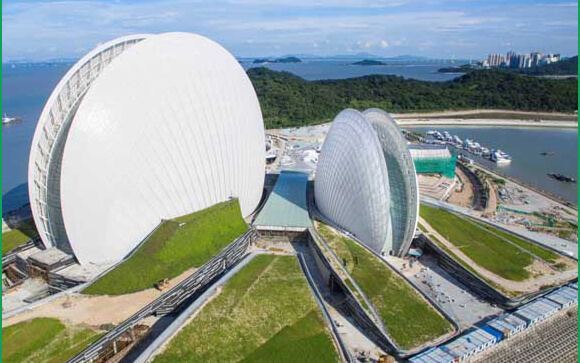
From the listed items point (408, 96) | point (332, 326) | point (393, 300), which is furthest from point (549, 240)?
point (408, 96)

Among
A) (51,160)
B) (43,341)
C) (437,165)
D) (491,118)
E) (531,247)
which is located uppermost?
(51,160)

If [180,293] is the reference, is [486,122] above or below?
above

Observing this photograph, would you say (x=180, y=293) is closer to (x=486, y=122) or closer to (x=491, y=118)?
(x=486, y=122)

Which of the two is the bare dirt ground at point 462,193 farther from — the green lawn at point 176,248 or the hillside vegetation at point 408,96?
the hillside vegetation at point 408,96

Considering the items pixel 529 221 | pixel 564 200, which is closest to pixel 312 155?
pixel 529 221

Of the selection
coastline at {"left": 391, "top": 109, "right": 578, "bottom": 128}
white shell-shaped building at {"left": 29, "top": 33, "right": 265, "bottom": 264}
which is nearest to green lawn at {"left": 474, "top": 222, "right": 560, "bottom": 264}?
white shell-shaped building at {"left": 29, "top": 33, "right": 265, "bottom": 264}

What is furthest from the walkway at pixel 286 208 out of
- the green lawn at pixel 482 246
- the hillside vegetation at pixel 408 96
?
the hillside vegetation at pixel 408 96
